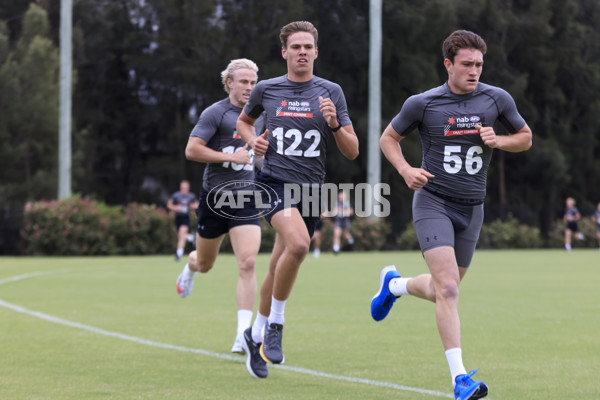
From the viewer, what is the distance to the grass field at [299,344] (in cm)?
680

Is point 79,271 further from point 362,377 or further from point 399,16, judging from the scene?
point 399,16

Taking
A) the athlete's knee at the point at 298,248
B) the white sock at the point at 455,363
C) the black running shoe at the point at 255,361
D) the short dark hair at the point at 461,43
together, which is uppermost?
the short dark hair at the point at 461,43

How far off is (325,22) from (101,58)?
11.2 meters

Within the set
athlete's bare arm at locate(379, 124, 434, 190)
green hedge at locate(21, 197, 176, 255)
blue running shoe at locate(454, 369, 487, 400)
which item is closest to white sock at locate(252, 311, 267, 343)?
athlete's bare arm at locate(379, 124, 434, 190)

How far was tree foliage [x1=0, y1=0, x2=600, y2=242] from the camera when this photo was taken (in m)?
43.9

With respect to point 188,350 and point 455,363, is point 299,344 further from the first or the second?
point 455,363

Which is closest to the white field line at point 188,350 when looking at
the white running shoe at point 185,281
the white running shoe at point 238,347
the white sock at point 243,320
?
the white running shoe at point 238,347

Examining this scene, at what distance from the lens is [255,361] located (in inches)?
290

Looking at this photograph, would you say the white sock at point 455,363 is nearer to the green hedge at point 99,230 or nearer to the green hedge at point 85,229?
the green hedge at point 99,230

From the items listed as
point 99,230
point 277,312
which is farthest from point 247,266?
point 99,230

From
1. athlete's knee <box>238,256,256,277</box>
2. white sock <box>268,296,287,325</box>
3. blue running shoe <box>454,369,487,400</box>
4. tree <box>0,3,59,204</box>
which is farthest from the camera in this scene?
tree <box>0,3,59,204</box>

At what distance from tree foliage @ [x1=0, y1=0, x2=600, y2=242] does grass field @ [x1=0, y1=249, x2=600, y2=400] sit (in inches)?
1059

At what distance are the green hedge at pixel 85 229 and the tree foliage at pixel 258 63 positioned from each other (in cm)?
952

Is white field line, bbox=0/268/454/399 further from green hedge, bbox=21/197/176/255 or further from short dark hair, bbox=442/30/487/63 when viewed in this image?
green hedge, bbox=21/197/176/255
